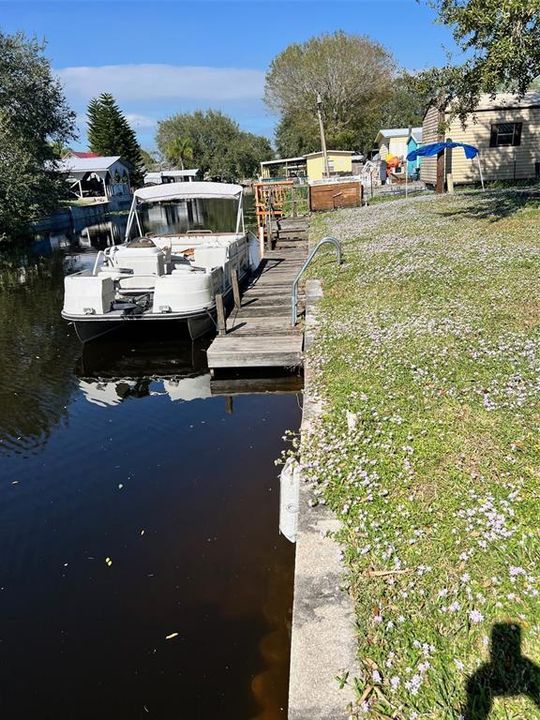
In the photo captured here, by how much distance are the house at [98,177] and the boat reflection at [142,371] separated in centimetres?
5934

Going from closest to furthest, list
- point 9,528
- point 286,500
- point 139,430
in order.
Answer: point 286,500
point 9,528
point 139,430

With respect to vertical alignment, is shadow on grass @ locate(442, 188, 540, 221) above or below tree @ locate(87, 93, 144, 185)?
below

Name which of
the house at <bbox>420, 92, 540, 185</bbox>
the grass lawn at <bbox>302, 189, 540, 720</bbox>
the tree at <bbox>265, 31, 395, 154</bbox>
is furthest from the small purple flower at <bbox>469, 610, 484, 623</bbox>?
the tree at <bbox>265, 31, 395, 154</bbox>

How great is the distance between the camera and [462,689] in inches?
120

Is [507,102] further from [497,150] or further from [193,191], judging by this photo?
[193,191]

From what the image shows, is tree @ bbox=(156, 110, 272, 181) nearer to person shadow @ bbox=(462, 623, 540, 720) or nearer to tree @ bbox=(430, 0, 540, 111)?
tree @ bbox=(430, 0, 540, 111)

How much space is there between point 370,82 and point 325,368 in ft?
213

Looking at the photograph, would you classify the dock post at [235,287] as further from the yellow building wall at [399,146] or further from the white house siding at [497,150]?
the yellow building wall at [399,146]

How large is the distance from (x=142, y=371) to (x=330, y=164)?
148 feet

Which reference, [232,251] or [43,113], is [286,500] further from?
[43,113]

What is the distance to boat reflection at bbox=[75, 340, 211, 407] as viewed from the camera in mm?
10844

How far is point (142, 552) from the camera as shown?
605cm

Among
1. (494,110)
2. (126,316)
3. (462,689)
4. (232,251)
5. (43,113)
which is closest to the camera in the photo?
(462,689)

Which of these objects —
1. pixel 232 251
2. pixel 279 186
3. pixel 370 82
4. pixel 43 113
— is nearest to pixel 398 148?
pixel 370 82
